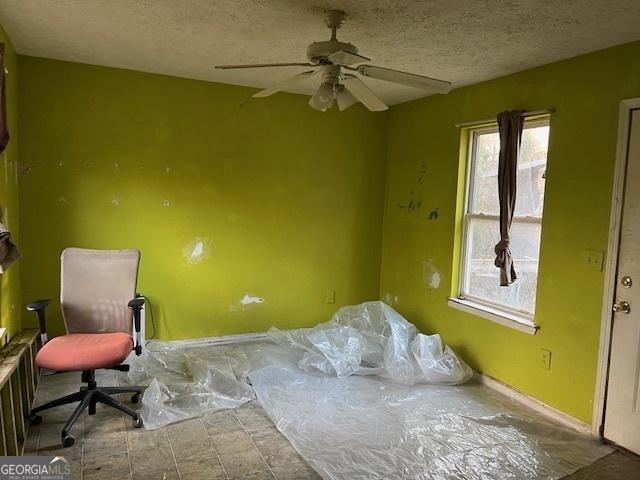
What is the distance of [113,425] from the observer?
8.95 feet

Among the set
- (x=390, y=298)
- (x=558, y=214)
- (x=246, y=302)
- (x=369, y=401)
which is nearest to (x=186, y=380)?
(x=246, y=302)

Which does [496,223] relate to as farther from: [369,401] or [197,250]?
[197,250]

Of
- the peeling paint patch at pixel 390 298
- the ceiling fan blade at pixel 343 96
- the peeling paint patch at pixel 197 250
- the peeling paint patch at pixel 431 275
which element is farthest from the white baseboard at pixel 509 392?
the ceiling fan blade at pixel 343 96

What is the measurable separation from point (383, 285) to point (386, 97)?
185 cm

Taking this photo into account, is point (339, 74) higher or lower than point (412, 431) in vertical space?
higher

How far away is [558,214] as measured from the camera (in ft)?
9.92

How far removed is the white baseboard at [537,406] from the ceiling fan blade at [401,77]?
2.17 metres

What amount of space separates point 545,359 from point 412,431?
3.48ft

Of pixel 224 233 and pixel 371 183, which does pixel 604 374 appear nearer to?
pixel 371 183

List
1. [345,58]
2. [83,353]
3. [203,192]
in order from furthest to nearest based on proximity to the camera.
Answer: [203,192]
[83,353]
[345,58]

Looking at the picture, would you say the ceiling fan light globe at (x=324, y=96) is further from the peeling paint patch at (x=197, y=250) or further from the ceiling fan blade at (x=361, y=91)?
the peeling paint patch at (x=197, y=250)

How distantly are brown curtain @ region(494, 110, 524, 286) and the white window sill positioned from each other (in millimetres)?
268

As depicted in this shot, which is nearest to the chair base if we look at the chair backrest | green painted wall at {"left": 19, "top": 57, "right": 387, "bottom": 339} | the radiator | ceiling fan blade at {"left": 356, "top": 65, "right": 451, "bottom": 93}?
the radiator

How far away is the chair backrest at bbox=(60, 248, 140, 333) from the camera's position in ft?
9.65
